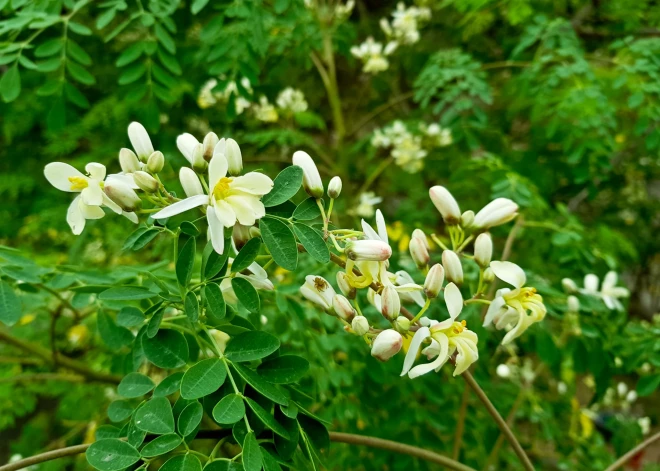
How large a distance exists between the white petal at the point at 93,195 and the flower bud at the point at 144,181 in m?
0.05

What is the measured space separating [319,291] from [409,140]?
1183mm

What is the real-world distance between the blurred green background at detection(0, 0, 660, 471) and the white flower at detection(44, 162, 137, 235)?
0.22 meters

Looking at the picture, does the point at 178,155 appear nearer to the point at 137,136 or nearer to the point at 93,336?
the point at 93,336

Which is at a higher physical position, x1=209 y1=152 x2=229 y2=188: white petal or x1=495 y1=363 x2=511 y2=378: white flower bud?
x1=209 y1=152 x2=229 y2=188: white petal

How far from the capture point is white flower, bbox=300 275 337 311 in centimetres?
57

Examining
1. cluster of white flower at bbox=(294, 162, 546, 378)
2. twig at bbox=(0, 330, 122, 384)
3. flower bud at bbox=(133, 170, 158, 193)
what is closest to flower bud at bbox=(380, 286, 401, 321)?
cluster of white flower at bbox=(294, 162, 546, 378)

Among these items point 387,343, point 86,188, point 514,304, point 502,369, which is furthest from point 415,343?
point 502,369

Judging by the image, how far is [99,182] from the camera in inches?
21.2

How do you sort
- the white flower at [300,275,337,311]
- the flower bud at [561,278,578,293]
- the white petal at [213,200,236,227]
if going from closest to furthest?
the white petal at [213,200,236,227]
the white flower at [300,275,337,311]
the flower bud at [561,278,578,293]

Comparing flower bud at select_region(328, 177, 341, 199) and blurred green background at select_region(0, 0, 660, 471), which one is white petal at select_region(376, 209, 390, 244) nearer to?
flower bud at select_region(328, 177, 341, 199)

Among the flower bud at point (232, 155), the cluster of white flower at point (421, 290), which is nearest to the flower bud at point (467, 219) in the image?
the cluster of white flower at point (421, 290)

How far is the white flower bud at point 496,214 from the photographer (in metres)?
0.58

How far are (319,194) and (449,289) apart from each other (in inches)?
5.8

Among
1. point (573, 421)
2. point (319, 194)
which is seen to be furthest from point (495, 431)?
point (319, 194)
